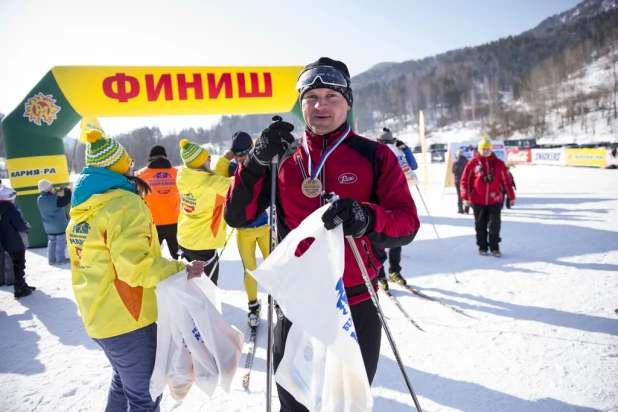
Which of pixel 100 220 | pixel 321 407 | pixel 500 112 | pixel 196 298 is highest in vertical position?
pixel 500 112

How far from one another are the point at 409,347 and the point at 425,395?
65 cm

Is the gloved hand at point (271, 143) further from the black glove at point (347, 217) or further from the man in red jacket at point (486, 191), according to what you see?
the man in red jacket at point (486, 191)

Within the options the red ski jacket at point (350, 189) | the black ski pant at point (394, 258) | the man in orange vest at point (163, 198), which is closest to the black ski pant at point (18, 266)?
the man in orange vest at point (163, 198)

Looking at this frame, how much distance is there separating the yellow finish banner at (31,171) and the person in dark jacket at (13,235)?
11.3ft

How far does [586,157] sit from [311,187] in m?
22.5

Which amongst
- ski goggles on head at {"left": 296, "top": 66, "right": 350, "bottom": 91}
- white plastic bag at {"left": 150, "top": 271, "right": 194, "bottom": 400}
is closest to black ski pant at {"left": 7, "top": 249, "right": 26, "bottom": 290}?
white plastic bag at {"left": 150, "top": 271, "right": 194, "bottom": 400}

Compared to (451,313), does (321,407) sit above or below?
above

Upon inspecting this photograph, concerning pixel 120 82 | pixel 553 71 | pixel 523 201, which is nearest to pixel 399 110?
pixel 553 71

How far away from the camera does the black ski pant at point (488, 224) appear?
18.1ft

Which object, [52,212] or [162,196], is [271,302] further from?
[52,212]

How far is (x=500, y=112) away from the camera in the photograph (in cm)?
5269

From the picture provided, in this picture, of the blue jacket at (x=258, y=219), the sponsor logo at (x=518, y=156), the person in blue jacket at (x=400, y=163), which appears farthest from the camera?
the sponsor logo at (x=518, y=156)

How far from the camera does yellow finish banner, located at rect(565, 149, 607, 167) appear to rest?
17.1 metres

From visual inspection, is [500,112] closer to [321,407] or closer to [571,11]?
[321,407]
